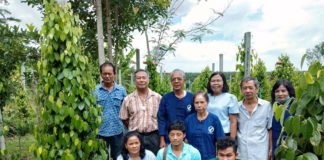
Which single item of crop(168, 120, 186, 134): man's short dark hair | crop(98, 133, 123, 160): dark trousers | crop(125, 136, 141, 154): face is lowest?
crop(98, 133, 123, 160): dark trousers

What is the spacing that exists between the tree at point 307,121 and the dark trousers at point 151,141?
162 centimetres

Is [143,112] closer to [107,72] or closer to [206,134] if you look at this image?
[107,72]

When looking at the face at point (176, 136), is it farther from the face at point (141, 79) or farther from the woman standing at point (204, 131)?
the face at point (141, 79)

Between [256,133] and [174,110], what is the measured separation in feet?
2.95

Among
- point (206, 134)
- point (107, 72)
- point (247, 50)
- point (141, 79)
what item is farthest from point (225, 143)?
point (247, 50)

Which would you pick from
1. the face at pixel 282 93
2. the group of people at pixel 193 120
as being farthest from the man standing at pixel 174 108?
the face at pixel 282 93

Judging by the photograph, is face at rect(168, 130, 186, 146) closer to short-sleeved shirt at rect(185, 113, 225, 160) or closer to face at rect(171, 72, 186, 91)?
short-sleeved shirt at rect(185, 113, 225, 160)

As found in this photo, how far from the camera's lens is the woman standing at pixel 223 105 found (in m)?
2.70

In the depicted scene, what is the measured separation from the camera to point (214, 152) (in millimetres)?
2582

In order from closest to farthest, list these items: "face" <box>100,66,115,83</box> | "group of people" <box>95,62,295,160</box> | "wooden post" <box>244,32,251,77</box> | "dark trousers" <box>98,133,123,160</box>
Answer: "group of people" <box>95,62,295,160</box>, "face" <box>100,66,115,83</box>, "dark trousers" <box>98,133,123,160</box>, "wooden post" <box>244,32,251,77</box>

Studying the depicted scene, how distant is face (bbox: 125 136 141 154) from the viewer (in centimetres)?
257

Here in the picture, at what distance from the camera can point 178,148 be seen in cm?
251

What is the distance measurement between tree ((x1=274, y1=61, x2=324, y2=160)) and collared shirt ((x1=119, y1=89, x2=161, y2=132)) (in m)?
1.60

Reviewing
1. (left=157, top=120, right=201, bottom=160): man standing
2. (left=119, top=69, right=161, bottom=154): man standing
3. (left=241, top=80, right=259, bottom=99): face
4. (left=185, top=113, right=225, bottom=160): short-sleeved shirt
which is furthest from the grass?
(left=241, top=80, right=259, bottom=99): face
